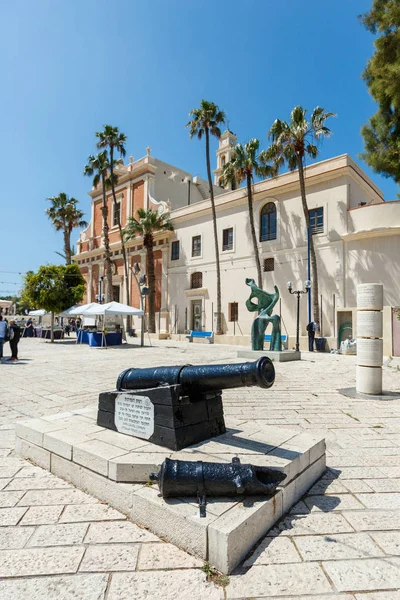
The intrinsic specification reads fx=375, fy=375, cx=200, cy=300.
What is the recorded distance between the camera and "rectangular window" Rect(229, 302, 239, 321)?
2424cm

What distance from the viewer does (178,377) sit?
117 inches

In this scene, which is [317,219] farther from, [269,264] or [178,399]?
[178,399]

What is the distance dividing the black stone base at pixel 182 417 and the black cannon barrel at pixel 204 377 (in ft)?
0.29

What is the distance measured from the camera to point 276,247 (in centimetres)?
2259

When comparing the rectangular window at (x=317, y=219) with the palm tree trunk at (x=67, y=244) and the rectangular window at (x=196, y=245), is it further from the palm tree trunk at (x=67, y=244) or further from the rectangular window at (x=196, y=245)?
the palm tree trunk at (x=67, y=244)

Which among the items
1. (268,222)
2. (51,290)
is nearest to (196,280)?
(268,222)

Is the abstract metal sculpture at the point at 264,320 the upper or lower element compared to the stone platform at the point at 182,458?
upper

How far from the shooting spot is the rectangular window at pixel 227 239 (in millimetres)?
25391

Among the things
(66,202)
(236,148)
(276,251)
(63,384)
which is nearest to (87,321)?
(276,251)

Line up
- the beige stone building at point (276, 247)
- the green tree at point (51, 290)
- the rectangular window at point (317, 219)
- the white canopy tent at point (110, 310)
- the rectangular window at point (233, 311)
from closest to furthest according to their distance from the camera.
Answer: the white canopy tent at point (110, 310)
the beige stone building at point (276, 247)
the rectangular window at point (317, 219)
the green tree at point (51, 290)
the rectangular window at point (233, 311)

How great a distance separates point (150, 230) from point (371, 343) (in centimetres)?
2373

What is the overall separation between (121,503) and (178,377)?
955 millimetres

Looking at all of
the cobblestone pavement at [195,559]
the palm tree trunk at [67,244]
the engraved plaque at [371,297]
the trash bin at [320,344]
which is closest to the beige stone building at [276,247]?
the trash bin at [320,344]

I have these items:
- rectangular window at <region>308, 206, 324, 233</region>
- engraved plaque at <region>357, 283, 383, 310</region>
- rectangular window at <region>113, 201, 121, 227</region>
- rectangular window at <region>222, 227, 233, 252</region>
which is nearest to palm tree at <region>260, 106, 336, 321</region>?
rectangular window at <region>308, 206, 324, 233</region>
